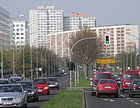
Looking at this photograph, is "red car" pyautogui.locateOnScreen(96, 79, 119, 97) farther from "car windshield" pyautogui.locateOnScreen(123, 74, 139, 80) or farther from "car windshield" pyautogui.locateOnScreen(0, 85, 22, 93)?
"car windshield" pyautogui.locateOnScreen(0, 85, 22, 93)

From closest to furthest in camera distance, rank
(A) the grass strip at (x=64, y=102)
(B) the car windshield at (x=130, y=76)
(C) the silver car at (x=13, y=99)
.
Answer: (C) the silver car at (x=13, y=99), (A) the grass strip at (x=64, y=102), (B) the car windshield at (x=130, y=76)

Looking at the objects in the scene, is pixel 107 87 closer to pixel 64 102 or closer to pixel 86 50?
pixel 64 102

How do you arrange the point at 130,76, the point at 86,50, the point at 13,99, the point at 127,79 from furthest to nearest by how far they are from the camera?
the point at 86,50 → the point at 130,76 → the point at 127,79 → the point at 13,99

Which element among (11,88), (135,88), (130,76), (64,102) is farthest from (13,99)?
(130,76)

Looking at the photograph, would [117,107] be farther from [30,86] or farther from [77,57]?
[77,57]

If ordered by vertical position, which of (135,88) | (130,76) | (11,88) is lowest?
(135,88)

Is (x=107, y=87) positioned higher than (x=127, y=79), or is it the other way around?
(x=127, y=79)

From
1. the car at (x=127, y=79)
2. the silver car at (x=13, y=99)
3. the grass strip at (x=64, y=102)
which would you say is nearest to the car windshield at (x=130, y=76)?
the car at (x=127, y=79)

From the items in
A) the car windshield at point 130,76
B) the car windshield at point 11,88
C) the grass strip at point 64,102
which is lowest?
the grass strip at point 64,102

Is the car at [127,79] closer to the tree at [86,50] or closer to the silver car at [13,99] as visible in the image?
the silver car at [13,99]

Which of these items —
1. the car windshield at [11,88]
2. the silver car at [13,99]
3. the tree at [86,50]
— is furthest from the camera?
the tree at [86,50]

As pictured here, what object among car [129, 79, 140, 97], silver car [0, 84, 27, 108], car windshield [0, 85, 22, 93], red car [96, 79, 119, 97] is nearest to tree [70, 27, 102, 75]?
red car [96, 79, 119, 97]

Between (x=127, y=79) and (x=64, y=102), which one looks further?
(x=127, y=79)

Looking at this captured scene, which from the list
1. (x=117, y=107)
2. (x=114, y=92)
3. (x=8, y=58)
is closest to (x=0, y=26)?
(x=8, y=58)
